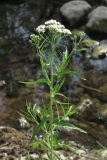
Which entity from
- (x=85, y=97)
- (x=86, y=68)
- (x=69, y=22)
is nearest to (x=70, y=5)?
(x=69, y=22)

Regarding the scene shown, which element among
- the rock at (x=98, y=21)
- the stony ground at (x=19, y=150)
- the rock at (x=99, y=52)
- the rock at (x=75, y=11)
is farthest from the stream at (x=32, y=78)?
the stony ground at (x=19, y=150)

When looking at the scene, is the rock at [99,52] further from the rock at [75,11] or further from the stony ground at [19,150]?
the stony ground at [19,150]

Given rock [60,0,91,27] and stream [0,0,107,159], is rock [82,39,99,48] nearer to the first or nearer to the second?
stream [0,0,107,159]

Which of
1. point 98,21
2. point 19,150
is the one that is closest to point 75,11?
point 98,21

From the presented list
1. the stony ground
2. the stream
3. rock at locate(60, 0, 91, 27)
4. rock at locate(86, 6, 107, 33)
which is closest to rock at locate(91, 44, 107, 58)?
the stream

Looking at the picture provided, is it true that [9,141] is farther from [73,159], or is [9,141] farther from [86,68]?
[86,68]

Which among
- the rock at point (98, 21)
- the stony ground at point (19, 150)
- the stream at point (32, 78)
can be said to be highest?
the rock at point (98, 21)
